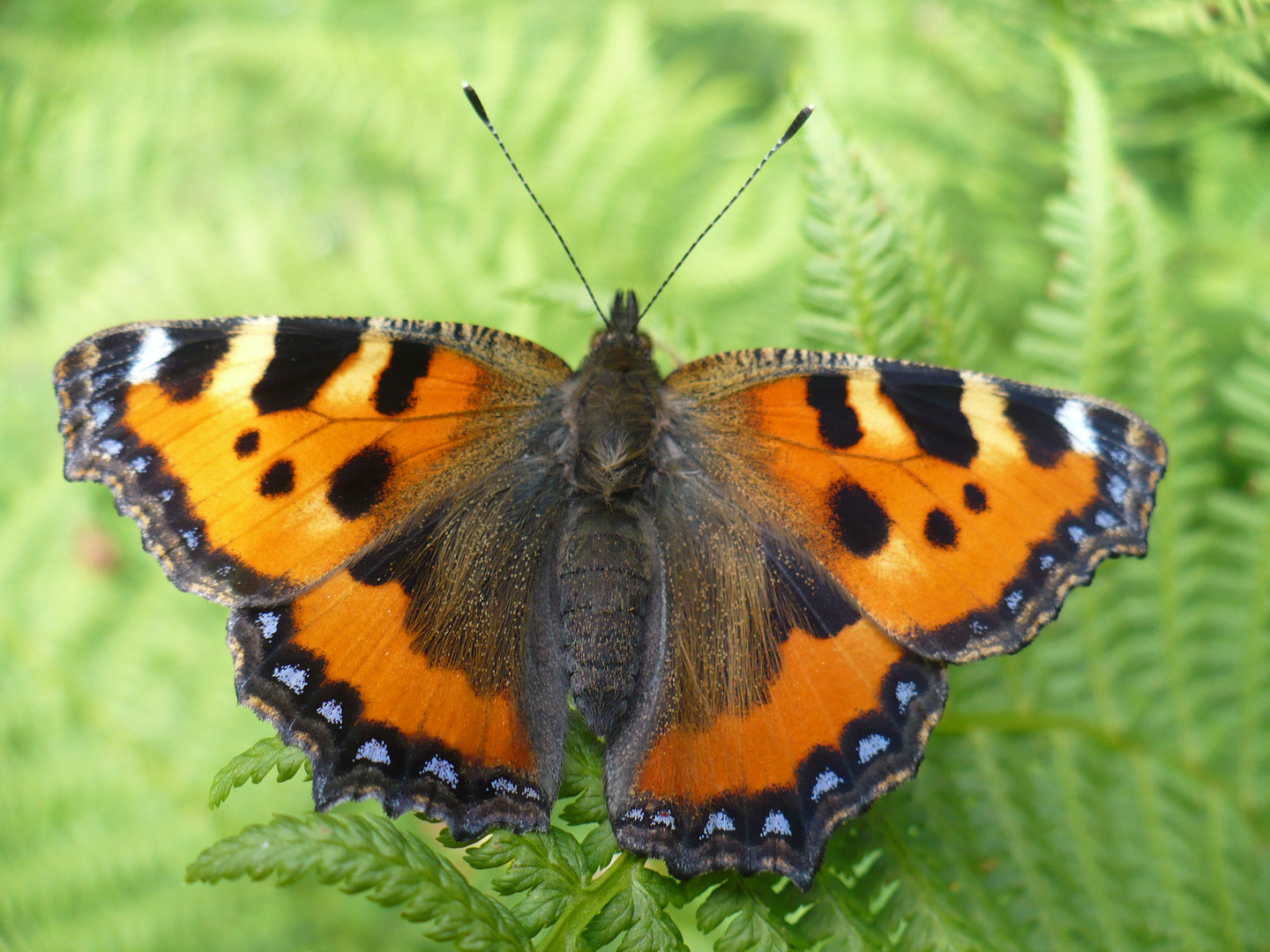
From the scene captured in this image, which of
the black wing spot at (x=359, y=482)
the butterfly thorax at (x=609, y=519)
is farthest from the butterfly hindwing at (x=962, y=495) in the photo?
the black wing spot at (x=359, y=482)

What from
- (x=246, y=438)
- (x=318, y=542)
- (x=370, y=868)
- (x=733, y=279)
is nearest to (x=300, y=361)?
(x=246, y=438)

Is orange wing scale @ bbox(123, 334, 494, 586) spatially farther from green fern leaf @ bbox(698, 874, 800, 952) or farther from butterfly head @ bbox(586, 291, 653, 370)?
green fern leaf @ bbox(698, 874, 800, 952)

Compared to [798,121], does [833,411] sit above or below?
below

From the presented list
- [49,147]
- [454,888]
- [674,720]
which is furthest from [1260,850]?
[49,147]

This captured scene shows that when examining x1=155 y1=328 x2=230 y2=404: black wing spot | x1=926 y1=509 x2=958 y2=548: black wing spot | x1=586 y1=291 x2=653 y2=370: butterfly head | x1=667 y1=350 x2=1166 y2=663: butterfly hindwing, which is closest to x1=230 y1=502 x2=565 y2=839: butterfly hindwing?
x1=155 y1=328 x2=230 y2=404: black wing spot

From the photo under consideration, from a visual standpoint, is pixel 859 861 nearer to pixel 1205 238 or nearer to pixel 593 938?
pixel 593 938

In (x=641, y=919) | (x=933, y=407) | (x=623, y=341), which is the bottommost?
(x=641, y=919)

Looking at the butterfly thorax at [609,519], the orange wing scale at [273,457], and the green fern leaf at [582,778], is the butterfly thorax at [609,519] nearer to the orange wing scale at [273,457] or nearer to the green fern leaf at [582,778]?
the green fern leaf at [582,778]

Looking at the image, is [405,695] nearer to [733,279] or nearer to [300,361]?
[300,361]
